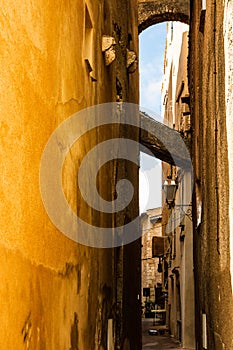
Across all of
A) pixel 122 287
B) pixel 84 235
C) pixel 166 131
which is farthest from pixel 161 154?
pixel 84 235

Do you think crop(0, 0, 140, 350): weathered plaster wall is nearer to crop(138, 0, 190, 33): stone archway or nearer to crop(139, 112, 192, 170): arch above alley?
crop(139, 112, 192, 170): arch above alley

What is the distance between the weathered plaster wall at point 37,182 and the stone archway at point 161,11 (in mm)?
9985

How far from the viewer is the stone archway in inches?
613

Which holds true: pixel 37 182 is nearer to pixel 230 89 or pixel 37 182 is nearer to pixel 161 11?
pixel 230 89

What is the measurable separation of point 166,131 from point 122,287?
5954mm

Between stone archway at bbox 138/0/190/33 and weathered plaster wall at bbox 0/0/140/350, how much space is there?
A: 9.98 meters

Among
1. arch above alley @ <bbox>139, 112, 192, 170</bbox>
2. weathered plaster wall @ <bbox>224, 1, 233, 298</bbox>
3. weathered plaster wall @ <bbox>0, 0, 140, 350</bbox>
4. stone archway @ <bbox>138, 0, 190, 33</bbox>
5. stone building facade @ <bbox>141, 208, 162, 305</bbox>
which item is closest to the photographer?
weathered plaster wall @ <bbox>0, 0, 140, 350</bbox>

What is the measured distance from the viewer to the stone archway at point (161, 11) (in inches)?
613

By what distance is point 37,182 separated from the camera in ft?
12.2

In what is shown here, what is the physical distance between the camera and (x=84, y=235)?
5.59 meters

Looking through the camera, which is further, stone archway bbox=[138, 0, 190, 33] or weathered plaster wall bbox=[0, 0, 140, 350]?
stone archway bbox=[138, 0, 190, 33]

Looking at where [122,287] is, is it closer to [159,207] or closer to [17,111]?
[17,111]

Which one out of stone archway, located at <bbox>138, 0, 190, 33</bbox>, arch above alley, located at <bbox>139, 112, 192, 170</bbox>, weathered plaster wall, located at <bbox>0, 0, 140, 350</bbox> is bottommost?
weathered plaster wall, located at <bbox>0, 0, 140, 350</bbox>

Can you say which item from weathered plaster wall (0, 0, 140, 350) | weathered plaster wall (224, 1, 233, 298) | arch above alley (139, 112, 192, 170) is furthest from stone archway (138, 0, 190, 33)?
weathered plaster wall (224, 1, 233, 298)
